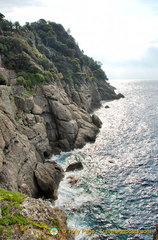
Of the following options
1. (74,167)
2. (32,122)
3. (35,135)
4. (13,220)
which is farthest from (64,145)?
(13,220)

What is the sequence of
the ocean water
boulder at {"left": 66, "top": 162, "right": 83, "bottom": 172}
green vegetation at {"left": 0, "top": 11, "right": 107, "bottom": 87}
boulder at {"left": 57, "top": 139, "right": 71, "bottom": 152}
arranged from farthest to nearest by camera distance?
green vegetation at {"left": 0, "top": 11, "right": 107, "bottom": 87}, boulder at {"left": 57, "top": 139, "right": 71, "bottom": 152}, boulder at {"left": 66, "top": 162, "right": 83, "bottom": 172}, the ocean water

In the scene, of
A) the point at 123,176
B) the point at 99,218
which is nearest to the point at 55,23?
the point at 123,176

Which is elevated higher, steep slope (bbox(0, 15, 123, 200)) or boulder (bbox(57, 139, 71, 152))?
steep slope (bbox(0, 15, 123, 200))

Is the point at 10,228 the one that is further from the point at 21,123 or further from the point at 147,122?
the point at 147,122

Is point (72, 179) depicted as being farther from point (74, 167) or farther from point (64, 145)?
point (64, 145)

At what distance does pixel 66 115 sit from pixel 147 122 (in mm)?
34925

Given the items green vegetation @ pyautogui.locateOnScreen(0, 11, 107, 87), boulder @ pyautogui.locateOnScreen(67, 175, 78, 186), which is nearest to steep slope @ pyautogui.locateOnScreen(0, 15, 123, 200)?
green vegetation @ pyautogui.locateOnScreen(0, 11, 107, 87)

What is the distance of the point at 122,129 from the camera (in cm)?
5616

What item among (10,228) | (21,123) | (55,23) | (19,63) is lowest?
(10,228)

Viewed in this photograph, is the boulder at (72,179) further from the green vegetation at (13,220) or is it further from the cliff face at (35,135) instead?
the green vegetation at (13,220)

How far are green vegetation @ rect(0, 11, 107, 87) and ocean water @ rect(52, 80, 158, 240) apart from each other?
23.7m

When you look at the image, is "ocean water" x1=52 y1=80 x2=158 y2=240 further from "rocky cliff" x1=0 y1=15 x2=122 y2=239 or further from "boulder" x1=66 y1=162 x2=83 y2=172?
"rocky cliff" x1=0 y1=15 x2=122 y2=239

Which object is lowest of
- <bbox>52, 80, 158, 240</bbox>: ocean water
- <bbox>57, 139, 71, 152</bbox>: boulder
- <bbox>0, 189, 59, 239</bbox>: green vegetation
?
<bbox>52, 80, 158, 240</bbox>: ocean water

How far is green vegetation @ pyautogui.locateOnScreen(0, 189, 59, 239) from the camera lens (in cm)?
1162
